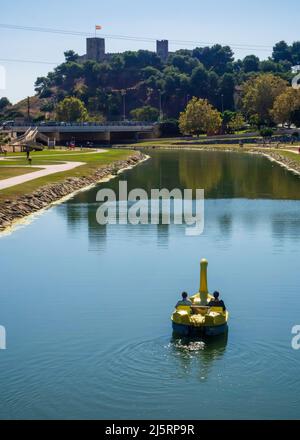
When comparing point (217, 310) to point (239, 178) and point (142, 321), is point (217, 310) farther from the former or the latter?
point (239, 178)

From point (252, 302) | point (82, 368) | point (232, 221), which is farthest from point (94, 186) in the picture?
point (82, 368)

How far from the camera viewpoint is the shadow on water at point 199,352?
29344 millimetres

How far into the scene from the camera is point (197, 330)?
32.2 meters

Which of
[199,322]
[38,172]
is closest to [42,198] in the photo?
[38,172]

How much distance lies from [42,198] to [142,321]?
42384 millimetres

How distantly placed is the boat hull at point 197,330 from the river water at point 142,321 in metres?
0.37

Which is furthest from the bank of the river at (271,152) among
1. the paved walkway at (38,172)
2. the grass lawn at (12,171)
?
the grass lawn at (12,171)

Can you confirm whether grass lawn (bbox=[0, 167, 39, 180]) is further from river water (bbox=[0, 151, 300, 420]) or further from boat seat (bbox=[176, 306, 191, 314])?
boat seat (bbox=[176, 306, 191, 314])

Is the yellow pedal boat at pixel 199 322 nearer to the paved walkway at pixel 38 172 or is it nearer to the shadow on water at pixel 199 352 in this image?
the shadow on water at pixel 199 352

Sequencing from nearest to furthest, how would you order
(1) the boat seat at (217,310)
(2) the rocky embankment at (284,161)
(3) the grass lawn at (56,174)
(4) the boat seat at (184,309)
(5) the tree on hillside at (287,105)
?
1. (4) the boat seat at (184,309)
2. (1) the boat seat at (217,310)
3. (3) the grass lawn at (56,174)
4. (2) the rocky embankment at (284,161)
5. (5) the tree on hillside at (287,105)

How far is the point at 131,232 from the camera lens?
57.5 metres

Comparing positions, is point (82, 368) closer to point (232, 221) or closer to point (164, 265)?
point (164, 265)

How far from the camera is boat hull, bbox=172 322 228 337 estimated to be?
31859mm
